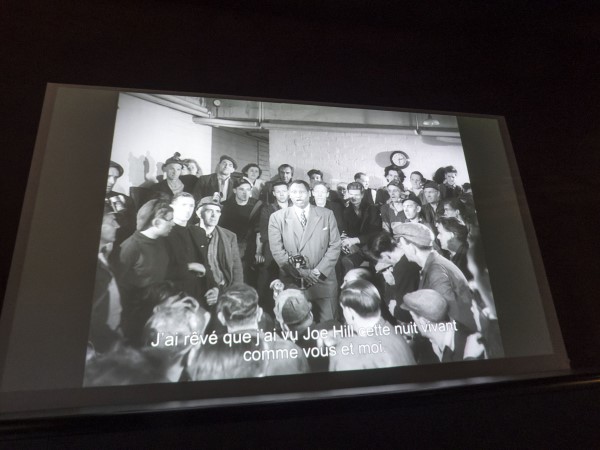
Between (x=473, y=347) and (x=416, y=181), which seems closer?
(x=473, y=347)

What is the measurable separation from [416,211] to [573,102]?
1.44 metres

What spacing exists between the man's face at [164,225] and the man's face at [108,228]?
15 centimetres

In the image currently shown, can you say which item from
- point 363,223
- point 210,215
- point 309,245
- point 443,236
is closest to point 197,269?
point 210,215

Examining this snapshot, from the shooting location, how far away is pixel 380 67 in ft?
6.72

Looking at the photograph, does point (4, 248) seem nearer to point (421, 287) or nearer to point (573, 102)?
point (421, 287)

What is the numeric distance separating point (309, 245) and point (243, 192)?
1.16 ft

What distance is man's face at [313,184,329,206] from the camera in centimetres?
157

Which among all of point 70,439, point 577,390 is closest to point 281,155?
point 70,439

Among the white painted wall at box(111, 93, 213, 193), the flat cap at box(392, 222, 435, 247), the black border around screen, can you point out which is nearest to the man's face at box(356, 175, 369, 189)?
the flat cap at box(392, 222, 435, 247)

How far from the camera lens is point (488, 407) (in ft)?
4.93

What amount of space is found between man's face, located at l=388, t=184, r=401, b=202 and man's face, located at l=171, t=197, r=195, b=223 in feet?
2.82

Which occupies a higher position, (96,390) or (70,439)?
(96,390)

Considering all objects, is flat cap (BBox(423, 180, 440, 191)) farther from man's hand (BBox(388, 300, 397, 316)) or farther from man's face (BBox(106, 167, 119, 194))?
man's face (BBox(106, 167, 119, 194))

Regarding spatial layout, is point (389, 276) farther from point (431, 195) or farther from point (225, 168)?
point (225, 168)
